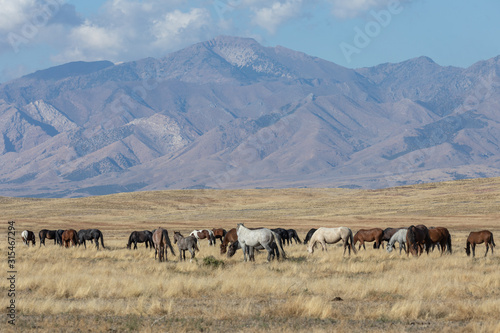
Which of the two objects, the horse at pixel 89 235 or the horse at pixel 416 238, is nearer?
the horse at pixel 416 238

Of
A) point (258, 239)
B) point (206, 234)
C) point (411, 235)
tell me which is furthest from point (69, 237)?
point (411, 235)

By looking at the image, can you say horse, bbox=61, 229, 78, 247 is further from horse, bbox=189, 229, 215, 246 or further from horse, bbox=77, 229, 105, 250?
horse, bbox=189, 229, 215, 246

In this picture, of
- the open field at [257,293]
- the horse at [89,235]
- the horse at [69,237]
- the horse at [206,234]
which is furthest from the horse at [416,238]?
the horse at [69,237]

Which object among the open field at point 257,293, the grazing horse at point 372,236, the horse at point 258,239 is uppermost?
the horse at point 258,239

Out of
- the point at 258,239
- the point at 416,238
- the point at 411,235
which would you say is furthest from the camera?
the point at 416,238

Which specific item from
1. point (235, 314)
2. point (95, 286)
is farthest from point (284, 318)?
point (95, 286)

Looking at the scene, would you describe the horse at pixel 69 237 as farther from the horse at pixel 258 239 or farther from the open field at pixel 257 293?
the horse at pixel 258 239

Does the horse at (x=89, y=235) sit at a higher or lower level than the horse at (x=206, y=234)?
higher

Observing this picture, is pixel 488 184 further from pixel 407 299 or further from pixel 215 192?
pixel 407 299

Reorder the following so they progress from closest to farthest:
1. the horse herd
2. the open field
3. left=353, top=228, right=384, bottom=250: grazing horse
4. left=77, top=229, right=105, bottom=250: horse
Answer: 1. the open field
2. the horse herd
3. left=353, top=228, right=384, bottom=250: grazing horse
4. left=77, top=229, right=105, bottom=250: horse

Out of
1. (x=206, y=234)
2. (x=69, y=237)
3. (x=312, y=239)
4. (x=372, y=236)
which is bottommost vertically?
(x=372, y=236)

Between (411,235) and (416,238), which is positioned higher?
(411,235)

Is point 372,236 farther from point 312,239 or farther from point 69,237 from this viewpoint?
point 69,237

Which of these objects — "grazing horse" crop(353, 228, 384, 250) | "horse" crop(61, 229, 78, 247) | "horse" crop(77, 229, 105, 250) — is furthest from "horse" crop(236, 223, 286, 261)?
"horse" crop(61, 229, 78, 247)
